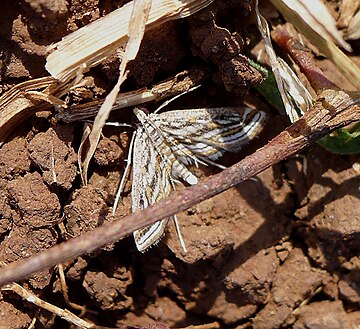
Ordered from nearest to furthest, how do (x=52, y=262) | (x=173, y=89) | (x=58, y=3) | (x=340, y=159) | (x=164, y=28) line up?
Answer: (x=52, y=262) → (x=58, y=3) → (x=164, y=28) → (x=173, y=89) → (x=340, y=159)

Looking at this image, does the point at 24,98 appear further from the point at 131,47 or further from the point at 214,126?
the point at 214,126

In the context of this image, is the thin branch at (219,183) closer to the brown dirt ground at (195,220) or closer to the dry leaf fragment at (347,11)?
the brown dirt ground at (195,220)

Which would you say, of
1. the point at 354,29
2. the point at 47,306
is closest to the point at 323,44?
the point at 354,29

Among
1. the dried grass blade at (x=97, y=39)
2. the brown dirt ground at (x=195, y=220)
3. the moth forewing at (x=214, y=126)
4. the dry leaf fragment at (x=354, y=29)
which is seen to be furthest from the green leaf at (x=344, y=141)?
the dried grass blade at (x=97, y=39)

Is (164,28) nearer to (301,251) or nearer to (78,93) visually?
(78,93)

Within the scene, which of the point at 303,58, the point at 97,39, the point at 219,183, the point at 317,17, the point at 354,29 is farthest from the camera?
the point at 354,29

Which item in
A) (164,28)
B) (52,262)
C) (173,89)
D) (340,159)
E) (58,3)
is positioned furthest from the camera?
(340,159)

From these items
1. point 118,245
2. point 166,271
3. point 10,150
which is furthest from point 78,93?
point 166,271
